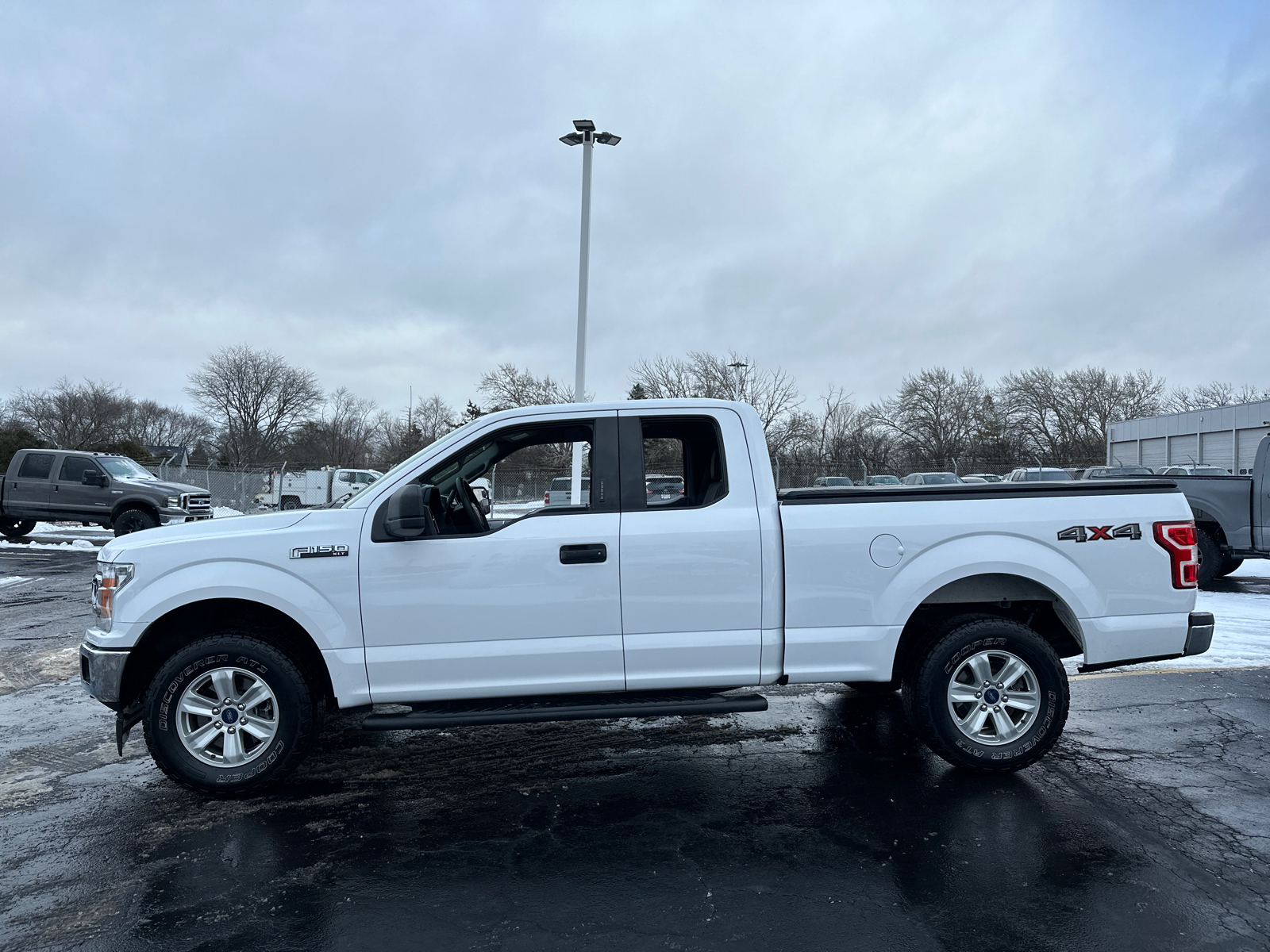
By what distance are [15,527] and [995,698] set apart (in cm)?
2247

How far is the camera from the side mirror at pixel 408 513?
3965mm

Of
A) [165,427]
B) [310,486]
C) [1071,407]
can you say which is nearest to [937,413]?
[1071,407]

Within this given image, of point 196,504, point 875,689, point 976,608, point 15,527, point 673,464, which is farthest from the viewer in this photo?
point 15,527

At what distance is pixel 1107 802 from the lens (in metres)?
4.07

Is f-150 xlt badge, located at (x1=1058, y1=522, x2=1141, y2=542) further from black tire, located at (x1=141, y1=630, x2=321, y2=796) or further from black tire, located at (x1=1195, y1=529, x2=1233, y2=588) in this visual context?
black tire, located at (x1=1195, y1=529, x2=1233, y2=588)

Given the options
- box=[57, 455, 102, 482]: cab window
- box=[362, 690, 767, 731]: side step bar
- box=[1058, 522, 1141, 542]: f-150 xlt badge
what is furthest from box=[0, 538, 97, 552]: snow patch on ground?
box=[1058, 522, 1141, 542]: f-150 xlt badge

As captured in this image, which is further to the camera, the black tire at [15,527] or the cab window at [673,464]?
the black tire at [15,527]

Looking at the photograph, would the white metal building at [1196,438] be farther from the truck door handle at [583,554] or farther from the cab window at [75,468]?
the cab window at [75,468]

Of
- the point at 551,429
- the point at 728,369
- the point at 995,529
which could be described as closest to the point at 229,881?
the point at 551,429

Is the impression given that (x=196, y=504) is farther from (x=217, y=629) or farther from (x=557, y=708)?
(x=557, y=708)

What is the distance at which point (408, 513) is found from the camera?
3.96 metres

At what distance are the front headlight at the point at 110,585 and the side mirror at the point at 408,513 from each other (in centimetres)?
135

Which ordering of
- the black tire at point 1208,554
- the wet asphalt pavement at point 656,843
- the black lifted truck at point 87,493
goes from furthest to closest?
the black lifted truck at point 87,493
the black tire at point 1208,554
the wet asphalt pavement at point 656,843

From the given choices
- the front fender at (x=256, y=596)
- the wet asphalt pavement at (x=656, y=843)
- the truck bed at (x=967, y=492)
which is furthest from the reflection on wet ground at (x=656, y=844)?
A: the truck bed at (x=967, y=492)
